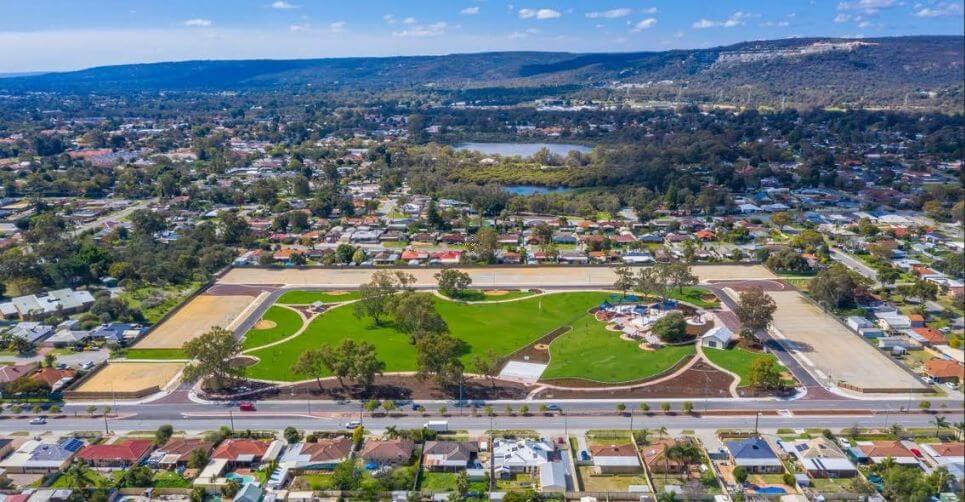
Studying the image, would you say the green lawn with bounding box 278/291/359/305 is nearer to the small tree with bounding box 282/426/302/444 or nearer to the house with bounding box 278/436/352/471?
the small tree with bounding box 282/426/302/444

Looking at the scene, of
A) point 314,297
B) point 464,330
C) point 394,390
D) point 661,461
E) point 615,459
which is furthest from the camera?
point 314,297

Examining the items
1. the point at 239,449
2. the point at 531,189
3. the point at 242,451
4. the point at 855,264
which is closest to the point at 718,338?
the point at 855,264

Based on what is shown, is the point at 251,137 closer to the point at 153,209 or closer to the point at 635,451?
the point at 153,209

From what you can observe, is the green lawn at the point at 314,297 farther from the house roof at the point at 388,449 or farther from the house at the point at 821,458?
the house at the point at 821,458

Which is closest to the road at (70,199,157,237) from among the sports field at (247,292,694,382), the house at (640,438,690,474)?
the sports field at (247,292,694,382)

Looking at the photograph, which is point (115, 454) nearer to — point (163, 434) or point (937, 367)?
point (163, 434)

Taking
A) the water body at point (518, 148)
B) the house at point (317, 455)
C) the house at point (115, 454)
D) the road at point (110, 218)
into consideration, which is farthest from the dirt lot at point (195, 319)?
the water body at point (518, 148)
